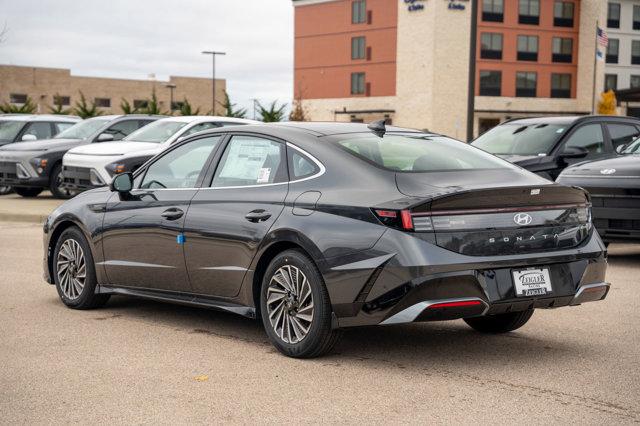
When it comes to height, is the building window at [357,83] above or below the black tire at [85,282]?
above

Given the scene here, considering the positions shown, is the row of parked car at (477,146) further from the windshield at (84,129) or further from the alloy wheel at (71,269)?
the alloy wheel at (71,269)

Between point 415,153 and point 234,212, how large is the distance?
1314 millimetres

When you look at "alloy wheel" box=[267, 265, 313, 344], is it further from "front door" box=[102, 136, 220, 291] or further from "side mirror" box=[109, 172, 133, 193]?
"side mirror" box=[109, 172, 133, 193]

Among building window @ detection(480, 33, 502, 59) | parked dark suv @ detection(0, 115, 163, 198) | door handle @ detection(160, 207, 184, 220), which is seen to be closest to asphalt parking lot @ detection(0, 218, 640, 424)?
door handle @ detection(160, 207, 184, 220)

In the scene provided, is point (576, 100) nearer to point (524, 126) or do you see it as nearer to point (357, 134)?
point (524, 126)

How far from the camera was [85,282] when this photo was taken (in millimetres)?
8250

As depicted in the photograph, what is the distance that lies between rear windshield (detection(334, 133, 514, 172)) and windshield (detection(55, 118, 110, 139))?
1586 cm

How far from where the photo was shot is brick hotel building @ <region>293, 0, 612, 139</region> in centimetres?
7325

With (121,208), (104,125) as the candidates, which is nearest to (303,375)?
(121,208)

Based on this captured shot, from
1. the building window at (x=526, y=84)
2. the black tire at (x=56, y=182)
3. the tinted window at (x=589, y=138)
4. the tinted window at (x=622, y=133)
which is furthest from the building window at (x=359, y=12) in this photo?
the tinted window at (x=589, y=138)

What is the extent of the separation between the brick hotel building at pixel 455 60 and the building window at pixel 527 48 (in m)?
0.08

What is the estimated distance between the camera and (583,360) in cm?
637

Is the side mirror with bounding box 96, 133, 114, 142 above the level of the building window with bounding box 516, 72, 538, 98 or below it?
below

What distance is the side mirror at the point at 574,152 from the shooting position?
13766 millimetres
